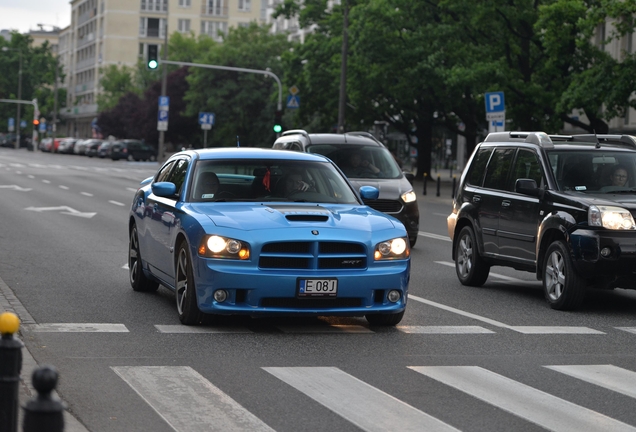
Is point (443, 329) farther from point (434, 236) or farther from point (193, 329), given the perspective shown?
point (434, 236)

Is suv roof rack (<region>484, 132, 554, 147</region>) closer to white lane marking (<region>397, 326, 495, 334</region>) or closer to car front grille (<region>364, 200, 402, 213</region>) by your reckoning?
white lane marking (<region>397, 326, 495, 334</region>)

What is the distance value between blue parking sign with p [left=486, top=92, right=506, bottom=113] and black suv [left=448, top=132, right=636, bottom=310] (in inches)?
659

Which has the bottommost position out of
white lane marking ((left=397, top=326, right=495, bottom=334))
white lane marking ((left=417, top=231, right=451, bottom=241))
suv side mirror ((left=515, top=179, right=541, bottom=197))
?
white lane marking ((left=417, top=231, right=451, bottom=241))

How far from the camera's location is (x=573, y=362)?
884cm

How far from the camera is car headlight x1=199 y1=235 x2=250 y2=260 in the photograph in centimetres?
983

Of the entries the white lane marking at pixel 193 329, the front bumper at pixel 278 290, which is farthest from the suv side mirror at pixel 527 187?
the white lane marking at pixel 193 329

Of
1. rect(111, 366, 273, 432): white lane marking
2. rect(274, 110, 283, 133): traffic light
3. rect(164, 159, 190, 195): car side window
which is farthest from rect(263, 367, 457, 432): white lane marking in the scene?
rect(274, 110, 283, 133): traffic light

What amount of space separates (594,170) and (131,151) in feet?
267

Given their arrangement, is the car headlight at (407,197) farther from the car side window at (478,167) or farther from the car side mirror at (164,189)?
Result: the car side mirror at (164,189)

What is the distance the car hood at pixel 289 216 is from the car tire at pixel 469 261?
3.43m

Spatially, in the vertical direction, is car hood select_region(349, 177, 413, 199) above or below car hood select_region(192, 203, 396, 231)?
below

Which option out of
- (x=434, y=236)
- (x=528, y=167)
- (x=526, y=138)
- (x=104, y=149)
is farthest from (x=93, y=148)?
(x=528, y=167)

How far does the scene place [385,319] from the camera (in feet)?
34.1

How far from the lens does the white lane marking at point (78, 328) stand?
979cm
